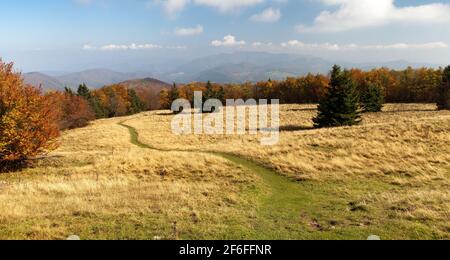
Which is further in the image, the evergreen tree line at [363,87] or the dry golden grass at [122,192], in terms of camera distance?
the evergreen tree line at [363,87]

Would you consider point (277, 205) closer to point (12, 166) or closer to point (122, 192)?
point (122, 192)

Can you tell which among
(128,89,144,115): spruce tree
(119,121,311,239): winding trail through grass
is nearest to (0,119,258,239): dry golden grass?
(119,121,311,239): winding trail through grass

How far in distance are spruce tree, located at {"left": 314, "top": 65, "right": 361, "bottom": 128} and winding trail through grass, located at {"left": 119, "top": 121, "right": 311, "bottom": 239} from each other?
94.5 ft

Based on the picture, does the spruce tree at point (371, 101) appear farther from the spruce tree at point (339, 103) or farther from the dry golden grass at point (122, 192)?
the dry golden grass at point (122, 192)

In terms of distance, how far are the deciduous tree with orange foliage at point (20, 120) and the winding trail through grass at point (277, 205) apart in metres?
17.4

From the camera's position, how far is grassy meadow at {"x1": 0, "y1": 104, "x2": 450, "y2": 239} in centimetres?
1403

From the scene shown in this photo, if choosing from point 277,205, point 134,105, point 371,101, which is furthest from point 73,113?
point 277,205

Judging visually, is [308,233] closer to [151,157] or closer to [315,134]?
[151,157]

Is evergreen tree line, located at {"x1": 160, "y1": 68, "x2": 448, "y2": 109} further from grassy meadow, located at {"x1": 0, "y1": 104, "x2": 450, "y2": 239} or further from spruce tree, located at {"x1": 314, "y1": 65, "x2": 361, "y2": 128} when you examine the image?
grassy meadow, located at {"x1": 0, "y1": 104, "x2": 450, "y2": 239}

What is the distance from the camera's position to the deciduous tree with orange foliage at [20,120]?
1161 inches

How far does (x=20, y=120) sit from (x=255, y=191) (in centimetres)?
2091

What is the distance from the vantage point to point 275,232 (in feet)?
45.6

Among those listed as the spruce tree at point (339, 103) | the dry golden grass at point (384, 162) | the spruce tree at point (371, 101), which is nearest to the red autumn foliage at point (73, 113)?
the dry golden grass at point (384, 162)
